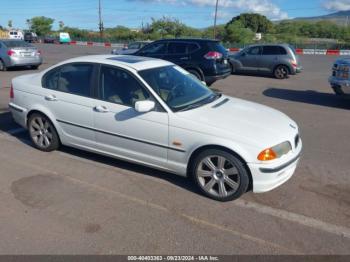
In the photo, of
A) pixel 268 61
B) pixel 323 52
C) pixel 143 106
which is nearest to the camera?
pixel 143 106

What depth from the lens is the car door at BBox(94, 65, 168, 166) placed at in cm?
458

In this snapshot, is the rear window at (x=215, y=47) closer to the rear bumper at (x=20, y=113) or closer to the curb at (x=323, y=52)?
the rear bumper at (x=20, y=113)

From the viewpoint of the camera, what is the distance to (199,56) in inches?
475

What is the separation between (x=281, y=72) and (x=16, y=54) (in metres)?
11.6

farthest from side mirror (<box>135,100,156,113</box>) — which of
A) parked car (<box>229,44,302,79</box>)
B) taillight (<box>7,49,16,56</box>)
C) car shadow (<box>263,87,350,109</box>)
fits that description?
taillight (<box>7,49,16,56</box>)

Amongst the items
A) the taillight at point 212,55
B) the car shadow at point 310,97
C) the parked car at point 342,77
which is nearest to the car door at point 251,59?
the car shadow at point 310,97

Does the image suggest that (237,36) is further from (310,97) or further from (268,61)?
(310,97)

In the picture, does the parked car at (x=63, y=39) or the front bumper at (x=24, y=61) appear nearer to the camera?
the front bumper at (x=24, y=61)

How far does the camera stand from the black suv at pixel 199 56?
1195cm

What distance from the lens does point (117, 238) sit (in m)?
3.59

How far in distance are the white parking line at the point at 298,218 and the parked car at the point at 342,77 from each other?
6438 mm

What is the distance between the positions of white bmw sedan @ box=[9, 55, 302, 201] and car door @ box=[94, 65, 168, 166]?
1 cm

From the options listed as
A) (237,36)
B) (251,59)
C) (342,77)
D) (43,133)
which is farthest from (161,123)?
(237,36)

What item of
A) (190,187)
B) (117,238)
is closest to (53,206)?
(117,238)
